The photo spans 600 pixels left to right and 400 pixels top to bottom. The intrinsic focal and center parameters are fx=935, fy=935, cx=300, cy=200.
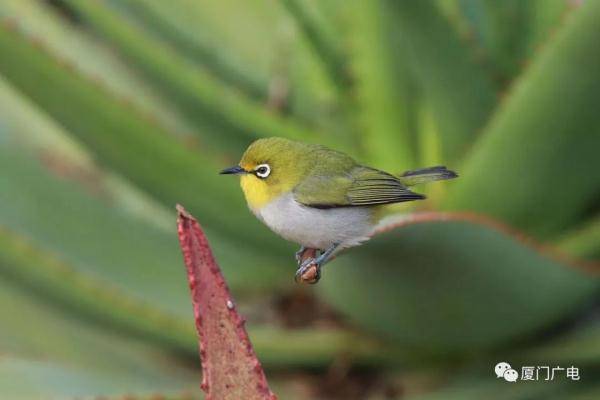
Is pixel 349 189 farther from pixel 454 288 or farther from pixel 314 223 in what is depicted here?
pixel 454 288

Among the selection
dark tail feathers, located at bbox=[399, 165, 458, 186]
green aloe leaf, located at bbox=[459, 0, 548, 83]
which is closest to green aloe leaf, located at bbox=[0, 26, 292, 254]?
green aloe leaf, located at bbox=[459, 0, 548, 83]

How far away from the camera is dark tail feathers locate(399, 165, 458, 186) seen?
27.7 inches

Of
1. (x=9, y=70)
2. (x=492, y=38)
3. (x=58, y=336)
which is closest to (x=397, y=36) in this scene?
(x=492, y=38)

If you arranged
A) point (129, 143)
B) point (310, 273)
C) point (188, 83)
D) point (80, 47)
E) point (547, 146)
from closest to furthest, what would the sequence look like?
point (310, 273)
point (547, 146)
point (129, 143)
point (188, 83)
point (80, 47)

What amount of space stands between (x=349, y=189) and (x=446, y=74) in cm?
45

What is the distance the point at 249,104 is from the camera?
1327 mm

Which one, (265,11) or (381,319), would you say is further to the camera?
(265,11)

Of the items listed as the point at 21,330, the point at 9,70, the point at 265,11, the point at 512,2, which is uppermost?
the point at 265,11

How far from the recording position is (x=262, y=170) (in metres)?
0.65

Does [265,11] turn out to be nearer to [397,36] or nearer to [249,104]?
[249,104]

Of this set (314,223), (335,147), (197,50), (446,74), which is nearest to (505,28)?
(446,74)

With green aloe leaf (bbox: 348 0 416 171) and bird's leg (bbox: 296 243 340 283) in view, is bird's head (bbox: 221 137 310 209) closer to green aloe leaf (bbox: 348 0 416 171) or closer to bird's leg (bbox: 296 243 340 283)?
bird's leg (bbox: 296 243 340 283)

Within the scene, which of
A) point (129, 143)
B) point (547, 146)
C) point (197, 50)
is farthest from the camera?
point (197, 50)

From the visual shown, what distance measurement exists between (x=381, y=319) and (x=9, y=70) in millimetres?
542
